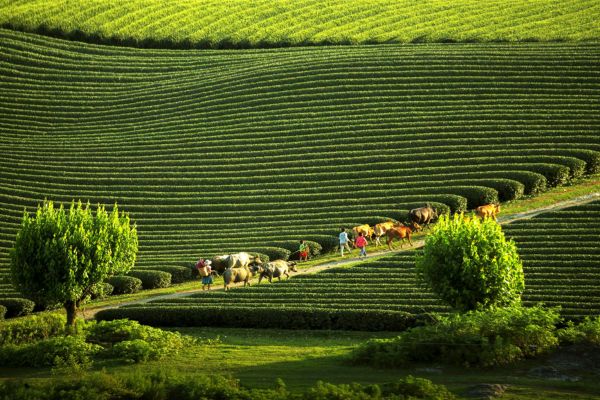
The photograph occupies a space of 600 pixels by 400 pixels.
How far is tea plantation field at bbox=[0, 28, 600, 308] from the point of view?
53.1 metres

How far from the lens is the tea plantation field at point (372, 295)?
121ft

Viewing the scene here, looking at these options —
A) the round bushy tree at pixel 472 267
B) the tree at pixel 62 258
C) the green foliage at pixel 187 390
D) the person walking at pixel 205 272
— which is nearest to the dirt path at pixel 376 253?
the person walking at pixel 205 272

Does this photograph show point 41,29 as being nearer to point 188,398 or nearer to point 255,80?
point 255,80

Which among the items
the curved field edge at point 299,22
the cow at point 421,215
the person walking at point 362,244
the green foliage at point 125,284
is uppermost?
the curved field edge at point 299,22

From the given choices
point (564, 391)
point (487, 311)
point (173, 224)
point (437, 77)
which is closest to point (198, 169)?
point (173, 224)

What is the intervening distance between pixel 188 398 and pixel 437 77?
149ft

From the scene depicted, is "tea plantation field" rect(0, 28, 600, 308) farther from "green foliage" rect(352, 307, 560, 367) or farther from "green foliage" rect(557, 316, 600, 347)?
"green foliage" rect(557, 316, 600, 347)

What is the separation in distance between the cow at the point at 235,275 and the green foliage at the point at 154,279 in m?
3.28

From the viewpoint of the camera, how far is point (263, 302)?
3925 centimetres

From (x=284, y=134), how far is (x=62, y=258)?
91.3 feet


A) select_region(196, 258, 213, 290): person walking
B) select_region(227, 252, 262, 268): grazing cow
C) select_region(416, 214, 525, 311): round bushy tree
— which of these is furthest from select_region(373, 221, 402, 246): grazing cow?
select_region(416, 214, 525, 311): round bushy tree

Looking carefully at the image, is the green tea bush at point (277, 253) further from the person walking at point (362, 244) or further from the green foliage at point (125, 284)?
the green foliage at point (125, 284)

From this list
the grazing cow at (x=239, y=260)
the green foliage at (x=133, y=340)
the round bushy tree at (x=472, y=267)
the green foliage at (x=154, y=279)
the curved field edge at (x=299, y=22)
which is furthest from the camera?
the curved field edge at (x=299, y=22)

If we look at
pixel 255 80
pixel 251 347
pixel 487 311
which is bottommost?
pixel 251 347
